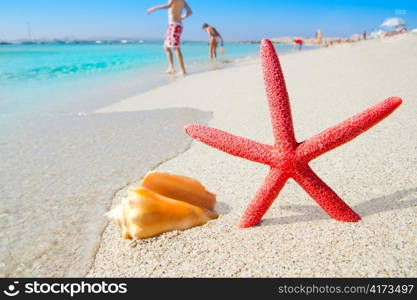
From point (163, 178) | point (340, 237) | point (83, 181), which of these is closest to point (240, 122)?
point (83, 181)

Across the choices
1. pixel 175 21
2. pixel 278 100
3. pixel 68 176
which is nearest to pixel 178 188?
pixel 278 100

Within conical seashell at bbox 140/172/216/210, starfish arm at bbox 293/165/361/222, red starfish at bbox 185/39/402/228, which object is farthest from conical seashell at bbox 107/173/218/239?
Answer: starfish arm at bbox 293/165/361/222

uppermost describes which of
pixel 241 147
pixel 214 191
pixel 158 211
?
pixel 241 147

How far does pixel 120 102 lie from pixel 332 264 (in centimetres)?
500

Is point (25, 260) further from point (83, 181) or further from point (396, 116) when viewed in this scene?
point (396, 116)

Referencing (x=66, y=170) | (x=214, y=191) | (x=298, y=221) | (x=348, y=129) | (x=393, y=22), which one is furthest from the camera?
(x=393, y=22)

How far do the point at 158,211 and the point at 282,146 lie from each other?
69cm

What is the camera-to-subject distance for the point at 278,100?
1716mm

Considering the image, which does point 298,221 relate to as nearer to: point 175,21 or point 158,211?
point 158,211

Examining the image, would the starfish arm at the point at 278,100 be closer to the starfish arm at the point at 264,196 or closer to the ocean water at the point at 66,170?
the starfish arm at the point at 264,196

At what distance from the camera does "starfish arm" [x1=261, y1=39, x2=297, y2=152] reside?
1.71 m

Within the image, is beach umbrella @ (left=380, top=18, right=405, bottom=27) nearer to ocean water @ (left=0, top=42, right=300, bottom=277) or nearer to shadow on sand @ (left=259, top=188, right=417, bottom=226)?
ocean water @ (left=0, top=42, right=300, bottom=277)

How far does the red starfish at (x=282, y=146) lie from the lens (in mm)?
1685

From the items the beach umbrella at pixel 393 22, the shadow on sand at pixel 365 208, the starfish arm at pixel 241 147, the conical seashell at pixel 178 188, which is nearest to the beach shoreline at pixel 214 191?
the shadow on sand at pixel 365 208
